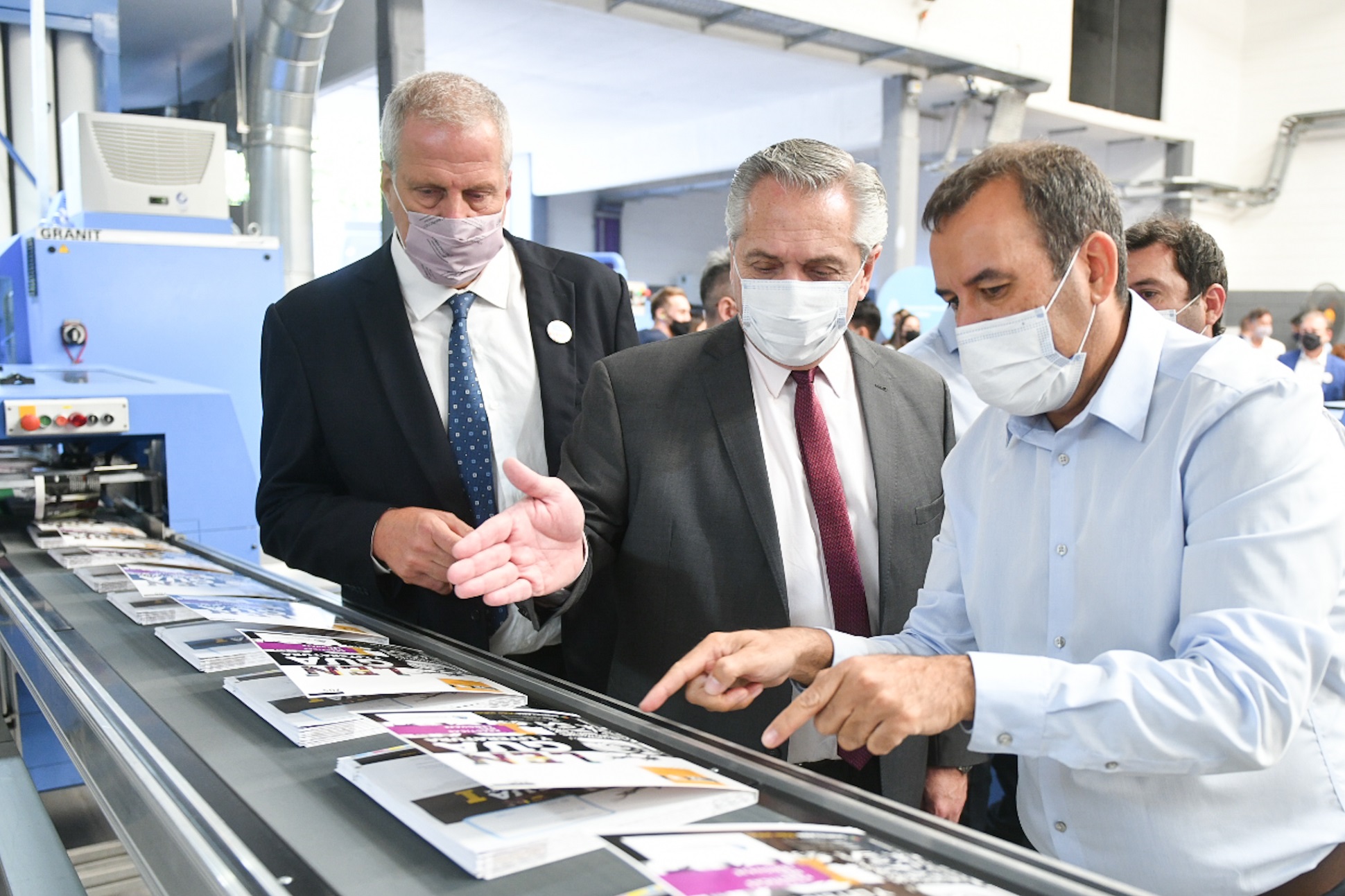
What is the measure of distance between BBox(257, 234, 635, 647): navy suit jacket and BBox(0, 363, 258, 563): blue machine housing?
57 cm

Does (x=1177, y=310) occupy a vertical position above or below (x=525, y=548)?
above

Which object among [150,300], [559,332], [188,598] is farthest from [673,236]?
[188,598]

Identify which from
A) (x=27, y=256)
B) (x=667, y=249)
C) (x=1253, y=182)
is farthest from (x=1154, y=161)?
(x=27, y=256)

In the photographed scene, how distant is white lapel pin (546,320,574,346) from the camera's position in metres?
1.90

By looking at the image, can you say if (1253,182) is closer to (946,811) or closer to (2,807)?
(946,811)

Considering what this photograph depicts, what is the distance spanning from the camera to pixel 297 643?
1.31 metres

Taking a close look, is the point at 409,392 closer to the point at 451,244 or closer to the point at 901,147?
the point at 451,244

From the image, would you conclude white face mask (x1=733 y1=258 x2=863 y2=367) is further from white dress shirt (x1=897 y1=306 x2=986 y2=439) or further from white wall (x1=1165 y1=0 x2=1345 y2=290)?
white wall (x1=1165 y1=0 x2=1345 y2=290)

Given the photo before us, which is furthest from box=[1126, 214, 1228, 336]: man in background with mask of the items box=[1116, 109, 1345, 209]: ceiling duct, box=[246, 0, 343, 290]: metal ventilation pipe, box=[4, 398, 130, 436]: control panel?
box=[1116, 109, 1345, 209]: ceiling duct

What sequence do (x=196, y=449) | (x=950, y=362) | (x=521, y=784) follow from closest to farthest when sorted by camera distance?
(x=521, y=784)
(x=196, y=449)
(x=950, y=362)

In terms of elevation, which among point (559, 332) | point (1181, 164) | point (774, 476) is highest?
point (1181, 164)

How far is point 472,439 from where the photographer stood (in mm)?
1809

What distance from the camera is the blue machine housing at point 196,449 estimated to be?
2.37 meters

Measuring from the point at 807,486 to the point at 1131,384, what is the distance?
0.59 meters
